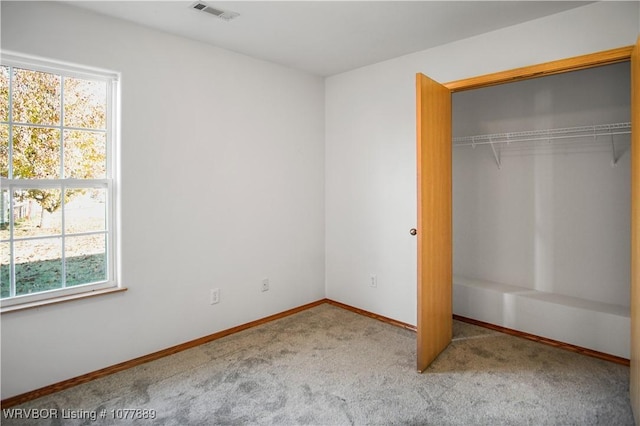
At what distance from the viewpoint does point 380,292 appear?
3.65 m

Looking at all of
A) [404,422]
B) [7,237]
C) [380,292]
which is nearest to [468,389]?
[404,422]

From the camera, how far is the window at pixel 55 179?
2270mm

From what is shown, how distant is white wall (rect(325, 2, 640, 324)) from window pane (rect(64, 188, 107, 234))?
2171mm

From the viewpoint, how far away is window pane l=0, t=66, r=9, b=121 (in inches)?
88.0

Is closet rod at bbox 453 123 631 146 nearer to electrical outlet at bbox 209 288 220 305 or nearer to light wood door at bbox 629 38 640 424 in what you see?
light wood door at bbox 629 38 640 424

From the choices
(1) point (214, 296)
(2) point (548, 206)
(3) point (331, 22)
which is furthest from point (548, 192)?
(1) point (214, 296)

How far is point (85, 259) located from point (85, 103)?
1.05 meters

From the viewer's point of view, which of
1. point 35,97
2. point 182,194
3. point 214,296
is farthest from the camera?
point 214,296

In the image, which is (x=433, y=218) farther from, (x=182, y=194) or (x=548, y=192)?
(x=182, y=194)

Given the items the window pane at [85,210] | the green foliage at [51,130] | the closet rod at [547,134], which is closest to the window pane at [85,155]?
the green foliage at [51,130]

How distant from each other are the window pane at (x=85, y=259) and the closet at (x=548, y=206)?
3034mm

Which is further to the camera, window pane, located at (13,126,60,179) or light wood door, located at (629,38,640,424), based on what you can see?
window pane, located at (13,126,60,179)

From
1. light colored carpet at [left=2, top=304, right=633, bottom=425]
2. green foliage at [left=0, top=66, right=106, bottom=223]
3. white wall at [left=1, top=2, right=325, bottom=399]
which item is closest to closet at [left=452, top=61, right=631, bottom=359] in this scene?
light colored carpet at [left=2, top=304, right=633, bottom=425]

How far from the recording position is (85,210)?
2.57 m
